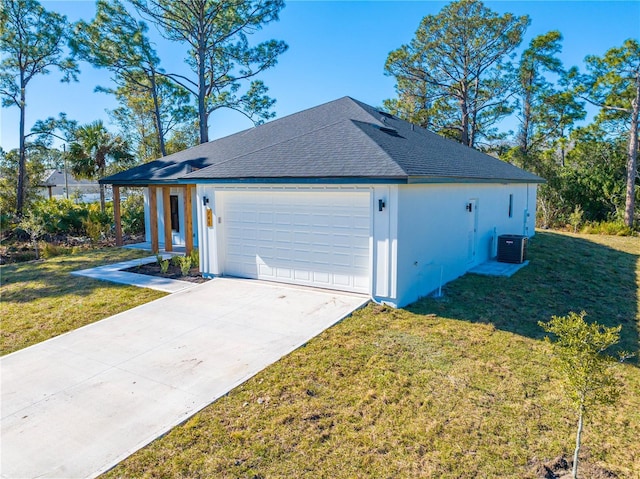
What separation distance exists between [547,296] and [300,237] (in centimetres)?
579

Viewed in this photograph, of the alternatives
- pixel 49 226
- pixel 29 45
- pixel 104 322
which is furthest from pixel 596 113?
pixel 29 45

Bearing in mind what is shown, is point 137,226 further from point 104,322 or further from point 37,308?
point 104,322

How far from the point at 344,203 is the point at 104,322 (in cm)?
523

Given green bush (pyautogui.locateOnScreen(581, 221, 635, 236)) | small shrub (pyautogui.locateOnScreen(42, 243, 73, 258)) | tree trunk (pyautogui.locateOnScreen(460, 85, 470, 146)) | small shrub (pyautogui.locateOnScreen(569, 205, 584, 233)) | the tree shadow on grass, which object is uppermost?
tree trunk (pyautogui.locateOnScreen(460, 85, 470, 146))

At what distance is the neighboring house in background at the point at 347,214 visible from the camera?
839cm

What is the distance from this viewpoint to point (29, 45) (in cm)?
2308

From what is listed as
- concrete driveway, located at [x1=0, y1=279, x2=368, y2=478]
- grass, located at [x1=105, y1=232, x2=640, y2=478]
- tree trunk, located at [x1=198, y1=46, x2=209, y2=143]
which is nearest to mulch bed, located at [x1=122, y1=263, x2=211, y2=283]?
concrete driveway, located at [x1=0, y1=279, x2=368, y2=478]

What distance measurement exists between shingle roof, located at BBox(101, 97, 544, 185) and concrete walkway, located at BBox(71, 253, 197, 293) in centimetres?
257

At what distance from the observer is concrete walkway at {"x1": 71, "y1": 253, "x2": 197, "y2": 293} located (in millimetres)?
10203

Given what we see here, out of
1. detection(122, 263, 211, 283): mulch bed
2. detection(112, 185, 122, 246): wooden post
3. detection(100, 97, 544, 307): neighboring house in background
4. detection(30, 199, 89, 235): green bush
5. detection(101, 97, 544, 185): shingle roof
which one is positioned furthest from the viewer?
detection(30, 199, 89, 235): green bush

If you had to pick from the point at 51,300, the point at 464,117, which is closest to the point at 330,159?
the point at 51,300

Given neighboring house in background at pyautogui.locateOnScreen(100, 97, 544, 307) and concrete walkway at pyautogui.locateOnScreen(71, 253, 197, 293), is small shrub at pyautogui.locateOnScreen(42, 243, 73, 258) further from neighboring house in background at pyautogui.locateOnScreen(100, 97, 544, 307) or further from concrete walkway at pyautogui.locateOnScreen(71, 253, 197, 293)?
neighboring house in background at pyautogui.locateOnScreen(100, 97, 544, 307)

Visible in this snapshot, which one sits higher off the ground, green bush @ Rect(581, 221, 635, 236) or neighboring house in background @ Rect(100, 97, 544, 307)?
neighboring house in background @ Rect(100, 97, 544, 307)

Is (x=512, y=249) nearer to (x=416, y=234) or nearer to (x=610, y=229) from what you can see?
(x=416, y=234)
